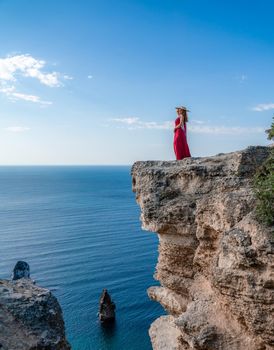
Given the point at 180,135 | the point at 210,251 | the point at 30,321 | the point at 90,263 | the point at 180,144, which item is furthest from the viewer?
the point at 90,263

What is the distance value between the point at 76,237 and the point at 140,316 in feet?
131

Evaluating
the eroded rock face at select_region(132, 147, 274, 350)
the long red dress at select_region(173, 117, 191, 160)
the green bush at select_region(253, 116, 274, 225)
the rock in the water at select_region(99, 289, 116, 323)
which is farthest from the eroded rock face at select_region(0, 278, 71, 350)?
the rock in the water at select_region(99, 289, 116, 323)

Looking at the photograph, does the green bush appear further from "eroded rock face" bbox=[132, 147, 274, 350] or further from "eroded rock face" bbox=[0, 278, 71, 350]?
"eroded rock face" bbox=[0, 278, 71, 350]

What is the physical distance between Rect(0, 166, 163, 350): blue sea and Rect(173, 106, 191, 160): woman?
26.4 meters

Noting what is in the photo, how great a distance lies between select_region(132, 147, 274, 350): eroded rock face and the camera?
469 inches

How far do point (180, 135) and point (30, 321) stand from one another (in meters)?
13.9

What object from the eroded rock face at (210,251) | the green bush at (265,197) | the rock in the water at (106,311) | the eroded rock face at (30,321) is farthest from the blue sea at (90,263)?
the eroded rock face at (30,321)

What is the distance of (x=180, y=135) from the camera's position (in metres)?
19.3

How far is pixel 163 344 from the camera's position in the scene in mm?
17625

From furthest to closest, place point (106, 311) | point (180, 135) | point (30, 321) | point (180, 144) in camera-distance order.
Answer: point (106, 311) → point (180, 144) → point (180, 135) → point (30, 321)

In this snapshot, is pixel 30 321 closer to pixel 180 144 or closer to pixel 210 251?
pixel 210 251

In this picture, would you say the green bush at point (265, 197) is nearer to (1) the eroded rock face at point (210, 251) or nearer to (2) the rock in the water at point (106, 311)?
(1) the eroded rock face at point (210, 251)

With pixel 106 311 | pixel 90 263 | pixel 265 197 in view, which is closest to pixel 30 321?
pixel 265 197

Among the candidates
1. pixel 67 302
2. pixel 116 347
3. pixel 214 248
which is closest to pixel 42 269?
pixel 67 302
